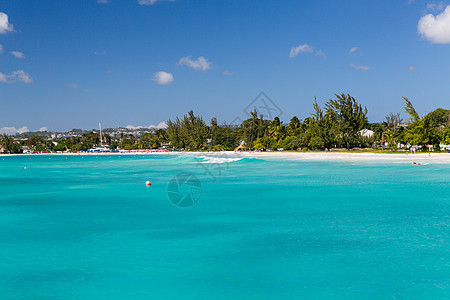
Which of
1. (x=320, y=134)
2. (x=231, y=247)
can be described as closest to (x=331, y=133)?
(x=320, y=134)

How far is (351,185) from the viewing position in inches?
1180

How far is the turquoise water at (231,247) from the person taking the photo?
1017 centimetres

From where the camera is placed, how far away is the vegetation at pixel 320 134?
6888cm

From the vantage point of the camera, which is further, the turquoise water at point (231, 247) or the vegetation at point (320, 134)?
the vegetation at point (320, 134)

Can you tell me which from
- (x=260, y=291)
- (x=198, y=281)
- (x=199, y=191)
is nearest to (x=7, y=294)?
(x=198, y=281)

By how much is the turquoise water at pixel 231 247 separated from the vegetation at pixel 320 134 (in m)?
49.2

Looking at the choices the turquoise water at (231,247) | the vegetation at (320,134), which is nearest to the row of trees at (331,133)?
the vegetation at (320,134)

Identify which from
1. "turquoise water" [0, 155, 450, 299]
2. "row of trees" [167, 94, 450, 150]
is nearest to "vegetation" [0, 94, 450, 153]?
"row of trees" [167, 94, 450, 150]

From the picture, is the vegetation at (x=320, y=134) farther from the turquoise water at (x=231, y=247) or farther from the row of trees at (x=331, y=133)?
the turquoise water at (x=231, y=247)

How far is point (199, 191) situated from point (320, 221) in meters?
13.1

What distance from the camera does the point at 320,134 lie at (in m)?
82.2

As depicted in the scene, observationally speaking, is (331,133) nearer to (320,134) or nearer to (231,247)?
(320,134)

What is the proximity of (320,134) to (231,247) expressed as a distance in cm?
7167

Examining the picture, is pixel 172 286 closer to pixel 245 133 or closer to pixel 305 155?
pixel 305 155
